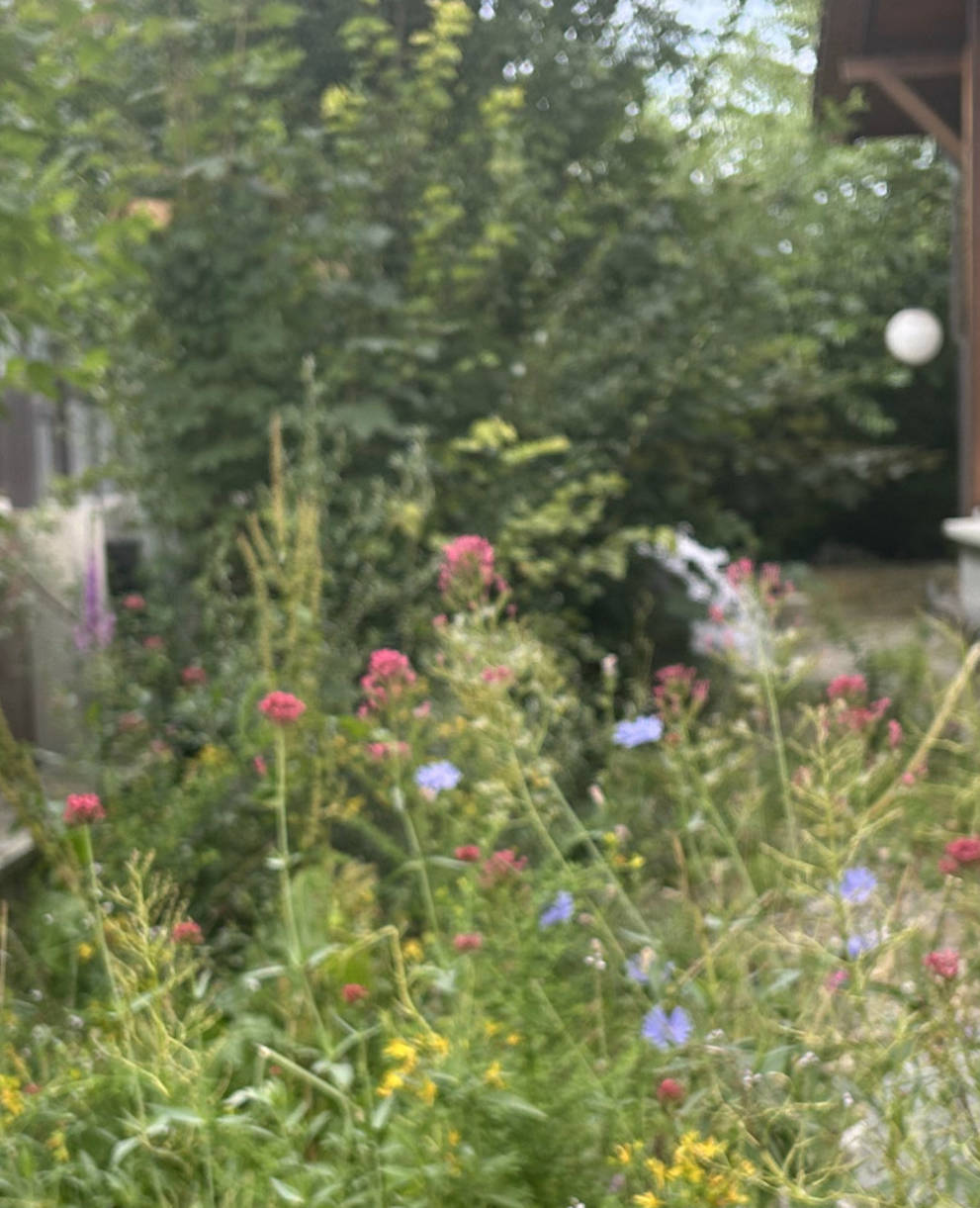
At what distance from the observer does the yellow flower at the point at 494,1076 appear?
191cm

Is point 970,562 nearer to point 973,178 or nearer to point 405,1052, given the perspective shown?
point 973,178

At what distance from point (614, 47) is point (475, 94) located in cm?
61

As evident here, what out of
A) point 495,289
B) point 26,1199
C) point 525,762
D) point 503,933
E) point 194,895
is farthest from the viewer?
point 495,289

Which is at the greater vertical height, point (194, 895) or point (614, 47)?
point (614, 47)

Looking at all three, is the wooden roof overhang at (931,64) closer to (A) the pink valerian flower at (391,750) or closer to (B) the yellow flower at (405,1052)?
(A) the pink valerian flower at (391,750)

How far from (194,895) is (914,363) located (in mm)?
7792

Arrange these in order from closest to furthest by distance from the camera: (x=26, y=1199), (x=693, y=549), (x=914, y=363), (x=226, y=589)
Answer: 1. (x=26, y=1199)
2. (x=226, y=589)
3. (x=693, y=549)
4. (x=914, y=363)

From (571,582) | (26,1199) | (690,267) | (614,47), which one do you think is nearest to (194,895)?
(26,1199)

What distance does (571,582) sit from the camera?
5.50m

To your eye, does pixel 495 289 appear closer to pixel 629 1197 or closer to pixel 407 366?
pixel 407 366

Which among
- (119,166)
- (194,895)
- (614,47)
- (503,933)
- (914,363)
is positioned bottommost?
(194,895)

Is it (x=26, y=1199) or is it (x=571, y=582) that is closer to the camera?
(x=26, y=1199)

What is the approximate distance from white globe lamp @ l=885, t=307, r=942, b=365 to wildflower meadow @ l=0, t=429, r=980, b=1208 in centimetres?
629

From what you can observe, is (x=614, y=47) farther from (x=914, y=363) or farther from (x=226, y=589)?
(x=914, y=363)
